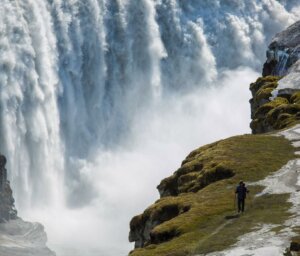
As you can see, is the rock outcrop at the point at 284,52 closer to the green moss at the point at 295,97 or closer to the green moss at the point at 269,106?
the green moss at the point at 295,97

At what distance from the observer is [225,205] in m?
56.2

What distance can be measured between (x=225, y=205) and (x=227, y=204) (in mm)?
377

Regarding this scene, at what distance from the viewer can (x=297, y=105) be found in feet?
333

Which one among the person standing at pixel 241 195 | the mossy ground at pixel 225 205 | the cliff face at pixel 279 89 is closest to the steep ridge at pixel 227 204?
the mossy ground at pixel 225 205

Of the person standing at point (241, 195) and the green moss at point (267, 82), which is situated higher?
the green moss at point (267, 82)

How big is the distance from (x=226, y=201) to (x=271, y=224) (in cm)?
1022

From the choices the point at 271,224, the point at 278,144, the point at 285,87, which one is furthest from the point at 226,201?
the point at 285,87

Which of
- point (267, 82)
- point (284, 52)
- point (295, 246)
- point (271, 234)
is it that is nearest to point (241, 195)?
point (271, 234)

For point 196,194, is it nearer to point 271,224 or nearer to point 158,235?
point 158,235

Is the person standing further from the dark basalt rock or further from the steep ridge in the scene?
the dark basalt rock

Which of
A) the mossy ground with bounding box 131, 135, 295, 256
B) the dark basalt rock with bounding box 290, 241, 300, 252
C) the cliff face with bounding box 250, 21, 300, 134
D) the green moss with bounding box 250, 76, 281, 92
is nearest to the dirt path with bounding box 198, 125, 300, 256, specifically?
the mossy ground with bounding box 131, 135, 295, 256

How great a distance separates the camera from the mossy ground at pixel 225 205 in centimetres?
4731

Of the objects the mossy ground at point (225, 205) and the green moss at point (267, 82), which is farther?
the green moss at point (267, 82)

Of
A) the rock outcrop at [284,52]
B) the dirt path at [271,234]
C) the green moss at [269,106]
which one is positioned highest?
the rock outcrop at [284,52]
